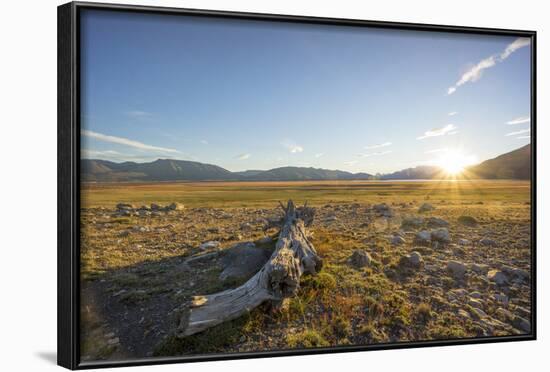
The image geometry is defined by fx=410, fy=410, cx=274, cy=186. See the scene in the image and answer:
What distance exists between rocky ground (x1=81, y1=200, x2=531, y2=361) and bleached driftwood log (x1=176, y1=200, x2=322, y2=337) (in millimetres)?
134

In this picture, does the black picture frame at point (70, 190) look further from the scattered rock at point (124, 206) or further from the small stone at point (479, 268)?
the small stone at point (479, 268)

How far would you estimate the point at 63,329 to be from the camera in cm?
423

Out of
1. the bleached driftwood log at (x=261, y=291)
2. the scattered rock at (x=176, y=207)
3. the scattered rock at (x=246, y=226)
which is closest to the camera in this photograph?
the bleached driftwood log at (x=261, y=291)

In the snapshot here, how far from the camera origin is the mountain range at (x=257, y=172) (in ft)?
14.4

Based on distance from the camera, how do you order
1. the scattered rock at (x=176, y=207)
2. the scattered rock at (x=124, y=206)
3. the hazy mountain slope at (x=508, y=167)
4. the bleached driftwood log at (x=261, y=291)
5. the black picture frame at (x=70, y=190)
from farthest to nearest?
the hazy mountain slope at (x=508, y=167)
the scattered rock at (x=176, y=207)
the scattered rock at (x=124, y=206)
the bleached driftwood log at (x=261, y=291)
the black picture frame at (x=70, y=190)

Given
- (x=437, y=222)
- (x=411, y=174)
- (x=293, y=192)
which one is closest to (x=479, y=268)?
(x=437, y=222)

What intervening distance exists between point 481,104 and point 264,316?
3850 millimetres

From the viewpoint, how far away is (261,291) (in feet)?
14.6

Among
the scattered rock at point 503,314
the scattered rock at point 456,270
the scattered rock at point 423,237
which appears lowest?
the scattered rock at point 503,314

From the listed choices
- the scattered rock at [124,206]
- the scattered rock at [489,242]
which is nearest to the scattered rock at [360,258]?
the scattered rock at [489,242]

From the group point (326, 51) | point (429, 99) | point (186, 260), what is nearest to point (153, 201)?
point (186, 260)

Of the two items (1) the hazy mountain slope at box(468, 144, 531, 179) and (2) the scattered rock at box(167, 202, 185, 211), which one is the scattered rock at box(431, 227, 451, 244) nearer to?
(1) the hazy mountain slope at box(468, 144, 531, 179)

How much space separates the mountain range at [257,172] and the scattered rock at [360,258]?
3.08 feet

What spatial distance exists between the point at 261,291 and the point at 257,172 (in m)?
1.40
